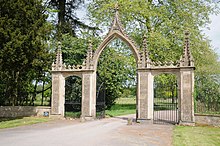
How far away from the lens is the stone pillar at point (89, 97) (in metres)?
17.3

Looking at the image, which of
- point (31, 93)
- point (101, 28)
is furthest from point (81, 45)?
point (31, 93)

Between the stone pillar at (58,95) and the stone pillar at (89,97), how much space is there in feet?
5.60

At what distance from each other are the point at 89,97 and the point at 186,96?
5.95 metres

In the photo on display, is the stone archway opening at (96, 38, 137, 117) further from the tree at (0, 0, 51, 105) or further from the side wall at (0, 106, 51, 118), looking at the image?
the tree at (0, 0, 51, 105)

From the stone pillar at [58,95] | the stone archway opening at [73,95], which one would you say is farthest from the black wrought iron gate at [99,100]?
the stone pillar at [58,95]

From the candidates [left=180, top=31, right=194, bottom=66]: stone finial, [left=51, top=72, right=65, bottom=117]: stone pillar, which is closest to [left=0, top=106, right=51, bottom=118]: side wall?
[left=51, top=72, right=65, bottom=117]: stone pillar

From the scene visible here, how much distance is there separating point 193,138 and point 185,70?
213 inches

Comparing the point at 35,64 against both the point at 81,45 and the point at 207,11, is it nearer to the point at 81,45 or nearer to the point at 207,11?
the point at 81,45

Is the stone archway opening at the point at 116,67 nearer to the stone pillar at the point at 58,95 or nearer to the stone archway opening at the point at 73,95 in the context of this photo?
the stone archway opening at the point at 73,95

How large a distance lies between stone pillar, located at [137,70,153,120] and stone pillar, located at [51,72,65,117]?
533 cm

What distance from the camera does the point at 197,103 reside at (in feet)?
52.7

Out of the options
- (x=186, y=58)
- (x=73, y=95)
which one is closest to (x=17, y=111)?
(x=73, y=95)

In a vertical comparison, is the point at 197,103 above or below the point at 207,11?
below

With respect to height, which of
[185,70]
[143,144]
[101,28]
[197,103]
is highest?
[101,28]
